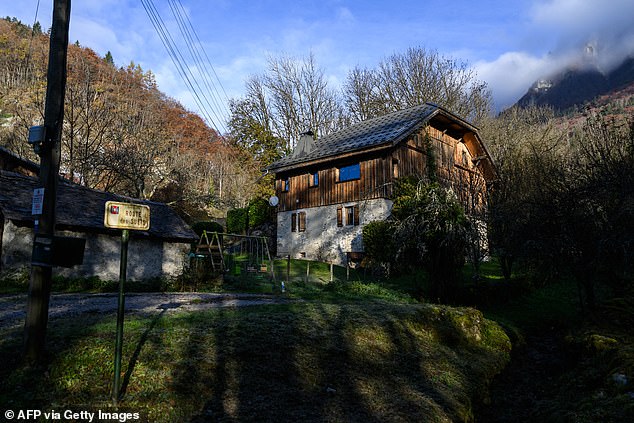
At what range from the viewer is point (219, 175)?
49500 millimetres

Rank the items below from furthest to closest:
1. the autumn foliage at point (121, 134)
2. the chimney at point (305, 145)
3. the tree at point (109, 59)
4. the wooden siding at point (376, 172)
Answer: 1. the tree at point (109, 59)
2. the chimney at point (305, 145)
3. the autumn foliage at point (121, 134)
4. the wooden siding at point (376, 172)

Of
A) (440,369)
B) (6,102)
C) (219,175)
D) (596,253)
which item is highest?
(6,102)

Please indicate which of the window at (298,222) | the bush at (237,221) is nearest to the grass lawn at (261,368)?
the window at (298,222)

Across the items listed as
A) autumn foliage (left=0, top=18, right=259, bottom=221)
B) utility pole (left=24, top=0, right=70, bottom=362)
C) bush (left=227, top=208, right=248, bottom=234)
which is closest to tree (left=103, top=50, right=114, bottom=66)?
autumn foliage (left=0, top=18, right=259, bottom=221)

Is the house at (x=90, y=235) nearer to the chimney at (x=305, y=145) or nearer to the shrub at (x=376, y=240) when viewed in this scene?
the shrub at (x=376, y=240)

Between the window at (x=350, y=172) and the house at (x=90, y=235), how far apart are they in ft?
36.1

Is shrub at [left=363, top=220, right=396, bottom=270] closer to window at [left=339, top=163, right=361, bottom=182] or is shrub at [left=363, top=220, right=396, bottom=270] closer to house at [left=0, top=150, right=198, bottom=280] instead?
window at [left=339, top=163, right=361, bottom=182]

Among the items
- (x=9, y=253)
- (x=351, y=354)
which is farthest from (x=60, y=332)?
(x=9, y=253)

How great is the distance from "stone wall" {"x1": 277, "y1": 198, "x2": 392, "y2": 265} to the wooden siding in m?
0.53

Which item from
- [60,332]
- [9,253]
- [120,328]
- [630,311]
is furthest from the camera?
[9,253]

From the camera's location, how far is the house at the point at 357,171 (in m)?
25.1

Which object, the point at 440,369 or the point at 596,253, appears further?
the point at 596,253

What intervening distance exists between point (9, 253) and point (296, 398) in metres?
13.6

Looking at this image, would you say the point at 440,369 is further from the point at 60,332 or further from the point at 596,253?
the point at 596,253
